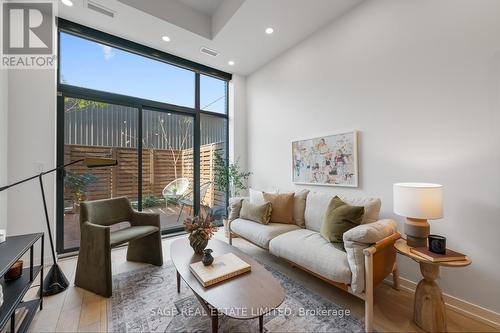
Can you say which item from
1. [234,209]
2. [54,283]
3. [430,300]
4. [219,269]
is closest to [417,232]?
[430,300]

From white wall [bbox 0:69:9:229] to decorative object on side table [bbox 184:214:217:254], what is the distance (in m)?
2.15

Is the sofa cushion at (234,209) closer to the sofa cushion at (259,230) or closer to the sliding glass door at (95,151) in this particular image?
the sofa cushion at (259,230)

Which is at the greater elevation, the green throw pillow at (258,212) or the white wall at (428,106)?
the white wall at (428,106)

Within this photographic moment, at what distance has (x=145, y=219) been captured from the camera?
2.68 metres

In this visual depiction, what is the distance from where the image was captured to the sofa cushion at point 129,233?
2186mm

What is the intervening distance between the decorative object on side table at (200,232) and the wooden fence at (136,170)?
1.96 m

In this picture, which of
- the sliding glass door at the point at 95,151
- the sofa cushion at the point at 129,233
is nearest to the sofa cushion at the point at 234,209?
the sofa cushion at the point at 129,233

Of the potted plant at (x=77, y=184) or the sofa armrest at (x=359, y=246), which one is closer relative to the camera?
the sofa armrest at (x=359, y=246)

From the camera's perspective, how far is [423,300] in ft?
5.08

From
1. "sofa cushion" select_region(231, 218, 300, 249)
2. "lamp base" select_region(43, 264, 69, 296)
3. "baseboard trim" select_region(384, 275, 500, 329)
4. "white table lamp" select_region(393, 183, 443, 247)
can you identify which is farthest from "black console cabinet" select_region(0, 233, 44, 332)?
"baseboard trim" select_region(384, 275, 500, 329)

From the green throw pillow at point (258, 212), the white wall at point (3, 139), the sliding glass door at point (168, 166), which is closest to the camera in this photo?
the white wall at point (3, 139)

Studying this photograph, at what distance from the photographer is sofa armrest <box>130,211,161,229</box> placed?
2645 millimetres

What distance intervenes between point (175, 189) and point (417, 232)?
346 centimetres

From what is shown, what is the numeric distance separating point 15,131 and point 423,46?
4.49 metres
